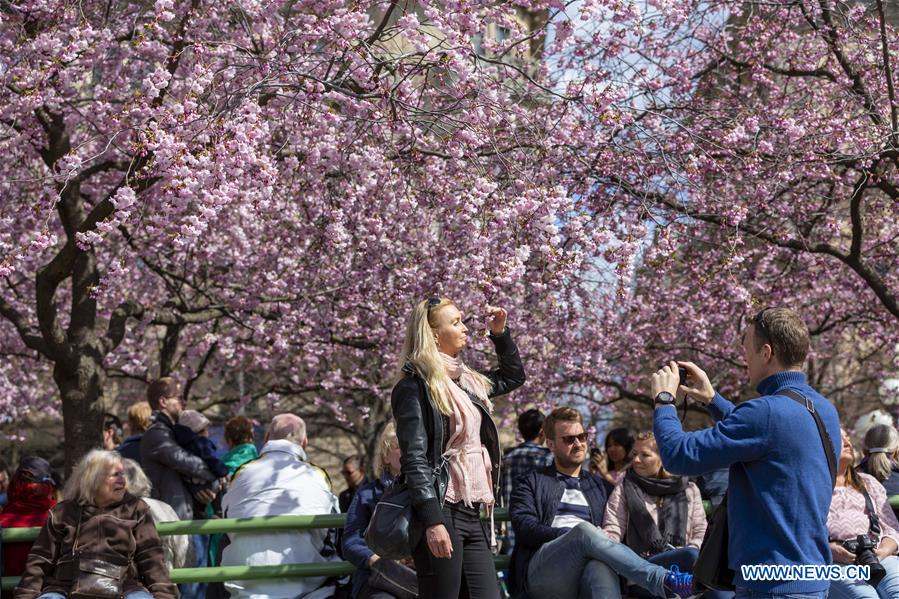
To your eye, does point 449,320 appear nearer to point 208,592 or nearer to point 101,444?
point 208,592

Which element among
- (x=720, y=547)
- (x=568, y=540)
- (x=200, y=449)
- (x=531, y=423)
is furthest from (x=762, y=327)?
(x=200, y=449)

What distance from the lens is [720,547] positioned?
13.4 ft

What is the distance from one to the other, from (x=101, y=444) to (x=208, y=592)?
4.01 m

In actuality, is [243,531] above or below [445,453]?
below

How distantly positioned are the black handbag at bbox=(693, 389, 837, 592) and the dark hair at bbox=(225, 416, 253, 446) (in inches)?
182

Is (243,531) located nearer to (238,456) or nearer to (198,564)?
(198,564)

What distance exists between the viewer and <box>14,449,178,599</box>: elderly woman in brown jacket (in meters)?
5.75

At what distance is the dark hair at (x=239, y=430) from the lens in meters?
8.09

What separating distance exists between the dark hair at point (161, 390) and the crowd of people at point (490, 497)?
0.02m

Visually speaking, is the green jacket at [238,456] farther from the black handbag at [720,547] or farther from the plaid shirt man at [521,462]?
the black handbag at [720,547]

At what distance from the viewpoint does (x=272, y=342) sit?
42.8 ft

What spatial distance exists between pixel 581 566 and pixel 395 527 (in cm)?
161

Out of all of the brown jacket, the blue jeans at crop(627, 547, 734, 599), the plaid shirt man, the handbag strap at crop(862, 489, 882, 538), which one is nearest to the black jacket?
the blue jeans at crop(627, 547, 734, 599)

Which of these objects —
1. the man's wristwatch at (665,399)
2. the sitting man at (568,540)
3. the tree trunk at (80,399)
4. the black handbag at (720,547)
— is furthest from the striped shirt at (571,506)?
the tree trunk at (80,399)
